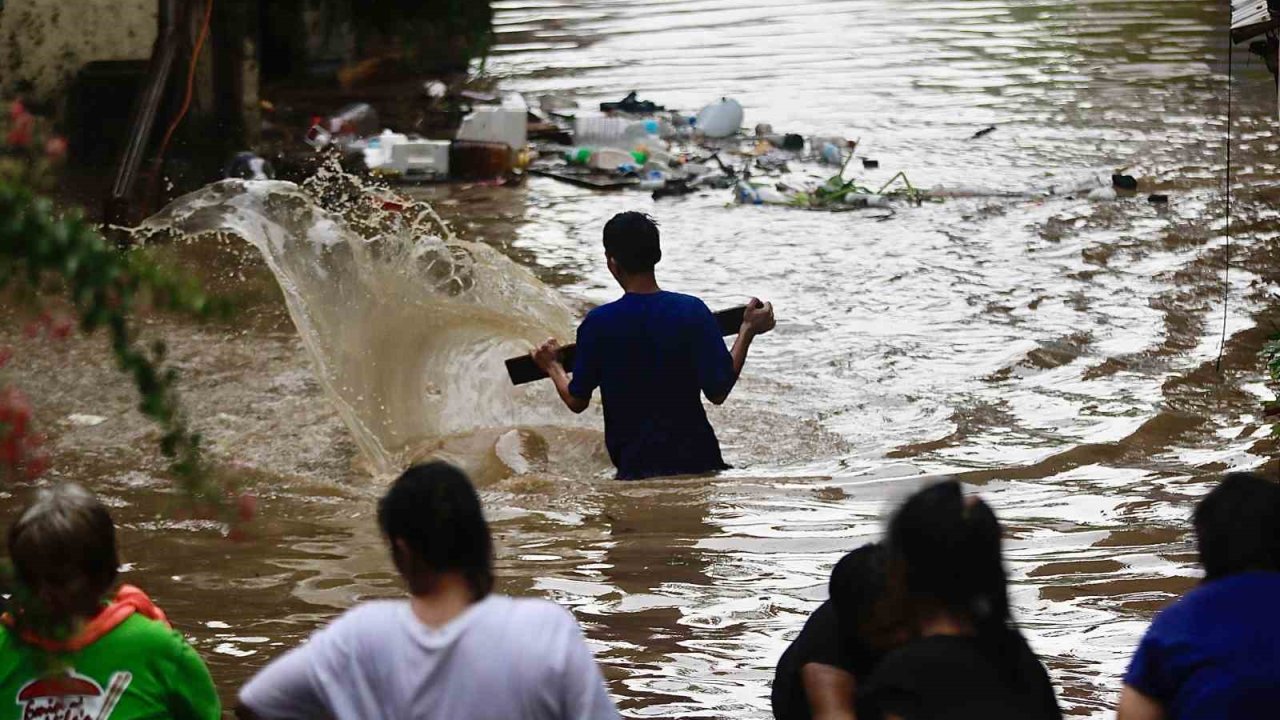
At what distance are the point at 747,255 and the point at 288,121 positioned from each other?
6828mm

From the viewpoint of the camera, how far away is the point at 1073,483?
7.86 m

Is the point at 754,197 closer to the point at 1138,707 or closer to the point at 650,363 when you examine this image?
the point at 650,363

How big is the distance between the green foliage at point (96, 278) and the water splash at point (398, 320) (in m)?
6.26

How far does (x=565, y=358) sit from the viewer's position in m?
7.41

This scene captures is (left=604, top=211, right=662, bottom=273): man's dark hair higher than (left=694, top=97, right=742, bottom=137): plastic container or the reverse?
higher

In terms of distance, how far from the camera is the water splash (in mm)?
8938

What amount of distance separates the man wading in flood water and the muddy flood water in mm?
293

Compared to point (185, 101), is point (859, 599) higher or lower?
higher

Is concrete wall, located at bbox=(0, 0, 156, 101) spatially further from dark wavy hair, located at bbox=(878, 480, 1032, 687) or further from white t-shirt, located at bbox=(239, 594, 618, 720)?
dark wavy hair, located at bbox=(878, 480, 1032, 687)

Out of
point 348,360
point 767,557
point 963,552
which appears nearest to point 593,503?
point 767,557

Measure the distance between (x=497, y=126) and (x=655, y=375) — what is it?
1043 centimetres

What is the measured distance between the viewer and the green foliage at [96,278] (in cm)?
214

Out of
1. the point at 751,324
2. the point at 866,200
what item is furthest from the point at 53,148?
the point at 866,200

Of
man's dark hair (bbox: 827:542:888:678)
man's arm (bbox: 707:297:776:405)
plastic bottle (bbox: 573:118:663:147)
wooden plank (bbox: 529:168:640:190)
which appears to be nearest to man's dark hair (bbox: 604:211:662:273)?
man's arm (bbox: 707:297:776:405)
